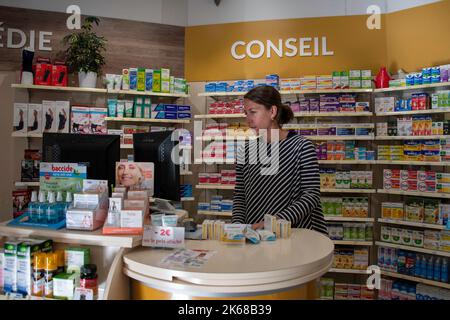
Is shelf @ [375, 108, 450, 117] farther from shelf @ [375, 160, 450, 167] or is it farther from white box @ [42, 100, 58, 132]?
white box @ [42, 100, 58, 132]

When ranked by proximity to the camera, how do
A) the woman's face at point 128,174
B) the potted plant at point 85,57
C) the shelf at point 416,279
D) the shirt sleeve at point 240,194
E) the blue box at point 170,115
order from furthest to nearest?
the blue box at point 170,115
the potted plant at point 85,57
the shelf at point 416,279
the shirt sleeve at point 240,194
the woman's face at point 128,174

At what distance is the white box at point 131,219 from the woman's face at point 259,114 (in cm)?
103

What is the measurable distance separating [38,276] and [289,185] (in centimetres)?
147

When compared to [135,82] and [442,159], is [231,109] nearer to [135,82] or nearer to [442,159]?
[135,82]

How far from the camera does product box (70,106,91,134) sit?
452 centimetres

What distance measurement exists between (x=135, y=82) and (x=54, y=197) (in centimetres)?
297

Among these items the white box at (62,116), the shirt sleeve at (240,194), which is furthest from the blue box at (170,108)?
the shirt sleeve at (240,194)

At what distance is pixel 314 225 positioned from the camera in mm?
2406

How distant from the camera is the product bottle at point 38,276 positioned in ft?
5.61

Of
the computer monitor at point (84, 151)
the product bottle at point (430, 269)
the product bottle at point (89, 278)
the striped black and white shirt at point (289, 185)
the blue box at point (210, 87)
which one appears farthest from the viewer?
the blue box at point (210, 87)

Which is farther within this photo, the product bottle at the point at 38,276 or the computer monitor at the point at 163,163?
the computer monitor at the point at 163,163

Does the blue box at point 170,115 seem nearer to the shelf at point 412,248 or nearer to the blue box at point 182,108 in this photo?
the blue box at point 182,108

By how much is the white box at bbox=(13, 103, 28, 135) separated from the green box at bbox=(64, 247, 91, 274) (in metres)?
3.11

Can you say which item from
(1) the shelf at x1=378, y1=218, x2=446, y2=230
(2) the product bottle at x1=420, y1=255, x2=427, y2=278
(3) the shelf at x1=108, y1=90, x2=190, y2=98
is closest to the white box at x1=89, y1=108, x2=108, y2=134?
(3) the shelf at x1=108, y1=90, x2=190, y2=98
